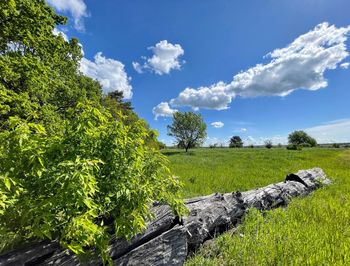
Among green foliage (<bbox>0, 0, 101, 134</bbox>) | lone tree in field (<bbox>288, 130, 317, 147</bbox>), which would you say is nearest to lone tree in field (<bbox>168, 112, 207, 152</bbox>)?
green foliage (<bbox>0, 0, 101, 134</bbox>)

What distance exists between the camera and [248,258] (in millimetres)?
3980

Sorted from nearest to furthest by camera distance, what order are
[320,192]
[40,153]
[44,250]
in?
[40,153], [44,250], [320,192]

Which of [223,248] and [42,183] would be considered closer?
[42,183]

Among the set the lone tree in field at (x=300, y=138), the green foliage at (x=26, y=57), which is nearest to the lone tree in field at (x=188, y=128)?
the green foliage at (x=26, y=57)

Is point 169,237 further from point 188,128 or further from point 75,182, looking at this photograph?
point 188,128

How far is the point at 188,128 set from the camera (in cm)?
5144

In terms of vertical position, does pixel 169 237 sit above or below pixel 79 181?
below

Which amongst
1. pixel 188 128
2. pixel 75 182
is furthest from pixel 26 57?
pixel 188 128

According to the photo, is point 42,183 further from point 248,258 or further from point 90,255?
point 248,258

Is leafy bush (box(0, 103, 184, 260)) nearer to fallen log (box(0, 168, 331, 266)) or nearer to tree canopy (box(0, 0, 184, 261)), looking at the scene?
tree canopy (box(0, 0, 184, 261))

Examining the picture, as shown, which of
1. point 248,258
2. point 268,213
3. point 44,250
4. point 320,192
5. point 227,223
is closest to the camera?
point 44,250

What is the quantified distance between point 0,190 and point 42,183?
443mm

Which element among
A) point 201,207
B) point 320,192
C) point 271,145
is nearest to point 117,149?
point 201,207

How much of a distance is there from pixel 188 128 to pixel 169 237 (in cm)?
4766
